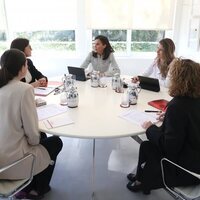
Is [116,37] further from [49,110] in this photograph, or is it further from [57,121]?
[57,121]

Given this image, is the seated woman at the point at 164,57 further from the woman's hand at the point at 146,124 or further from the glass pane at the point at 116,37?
the glass pane at the point at 116,37

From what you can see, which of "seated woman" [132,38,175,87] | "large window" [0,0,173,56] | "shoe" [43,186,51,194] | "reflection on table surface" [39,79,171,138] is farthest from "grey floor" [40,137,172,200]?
"large window" [0,0,173,56]

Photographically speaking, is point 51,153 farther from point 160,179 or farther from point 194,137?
point 194,137

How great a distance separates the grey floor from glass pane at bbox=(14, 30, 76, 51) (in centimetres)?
203

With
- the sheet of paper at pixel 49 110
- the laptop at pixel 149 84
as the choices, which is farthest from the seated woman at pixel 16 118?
the laptop at pixel 149 84

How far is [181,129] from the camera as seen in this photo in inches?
54.3

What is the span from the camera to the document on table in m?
1.73

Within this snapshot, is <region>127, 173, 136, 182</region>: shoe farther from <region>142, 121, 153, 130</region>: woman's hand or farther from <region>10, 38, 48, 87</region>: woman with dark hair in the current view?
<region>10, 38, 48, 87</region>: woman with dark hair

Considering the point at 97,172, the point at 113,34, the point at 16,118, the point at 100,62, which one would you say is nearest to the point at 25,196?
the point at 97,172

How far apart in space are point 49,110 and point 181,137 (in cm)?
101

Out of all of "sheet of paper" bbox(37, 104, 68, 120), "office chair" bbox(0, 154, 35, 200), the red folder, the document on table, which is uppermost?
"sheet of paper" bbox(37, 104, 68, 120)

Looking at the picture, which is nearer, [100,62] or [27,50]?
[27,50]

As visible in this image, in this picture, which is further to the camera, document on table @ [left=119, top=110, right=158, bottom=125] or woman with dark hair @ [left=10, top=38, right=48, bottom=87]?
woman with dark hair @ [left=10, top=38, right=48, bottom=87]

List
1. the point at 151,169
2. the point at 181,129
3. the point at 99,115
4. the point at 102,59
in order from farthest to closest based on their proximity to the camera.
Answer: the point at 102,59 < the point at 99,115 < the point at 151,169 < the point at 181,129
